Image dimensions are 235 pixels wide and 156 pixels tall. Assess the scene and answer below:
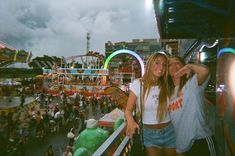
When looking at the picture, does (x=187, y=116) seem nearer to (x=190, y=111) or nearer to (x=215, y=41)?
(x=190, y=111)

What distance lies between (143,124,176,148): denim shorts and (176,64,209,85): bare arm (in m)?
0.57

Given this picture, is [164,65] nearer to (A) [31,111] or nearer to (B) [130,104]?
(B) [130,104]

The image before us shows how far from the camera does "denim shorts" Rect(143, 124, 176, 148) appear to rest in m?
2.68

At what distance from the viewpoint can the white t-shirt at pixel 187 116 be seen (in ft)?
9.23

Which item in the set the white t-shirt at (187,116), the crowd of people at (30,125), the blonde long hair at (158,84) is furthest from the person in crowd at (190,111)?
the crowd of people at (30,125)

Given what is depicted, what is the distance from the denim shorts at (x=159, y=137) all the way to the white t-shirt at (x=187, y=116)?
0.15 meters

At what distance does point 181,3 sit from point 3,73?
1169 inches

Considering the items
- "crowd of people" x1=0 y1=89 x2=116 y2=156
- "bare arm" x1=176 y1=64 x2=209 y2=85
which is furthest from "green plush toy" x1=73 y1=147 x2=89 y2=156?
"crowd of people" x1=0 y1=89 x2=116 y2=156

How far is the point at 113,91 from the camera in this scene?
5.25m

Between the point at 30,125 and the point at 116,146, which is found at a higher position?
the point at 116,146

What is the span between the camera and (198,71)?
2943 millimetres

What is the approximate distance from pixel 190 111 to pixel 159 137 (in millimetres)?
418

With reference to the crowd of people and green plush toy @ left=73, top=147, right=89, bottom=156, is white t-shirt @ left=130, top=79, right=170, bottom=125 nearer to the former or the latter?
green plush toy @ left=73, top=147, right=89, bottom=156

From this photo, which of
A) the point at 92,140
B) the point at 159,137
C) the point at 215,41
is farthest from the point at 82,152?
the point at 215,41
